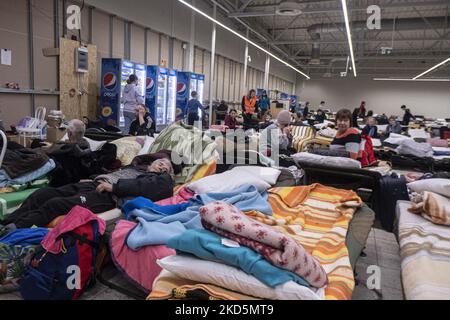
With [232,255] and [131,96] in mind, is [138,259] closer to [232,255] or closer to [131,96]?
[232,255]

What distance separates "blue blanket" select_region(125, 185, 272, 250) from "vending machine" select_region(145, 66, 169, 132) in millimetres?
6578

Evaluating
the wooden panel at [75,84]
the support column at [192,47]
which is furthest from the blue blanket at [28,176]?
the support column at [192,47]

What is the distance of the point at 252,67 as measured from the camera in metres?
18.6

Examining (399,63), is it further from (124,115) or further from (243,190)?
(243,190)

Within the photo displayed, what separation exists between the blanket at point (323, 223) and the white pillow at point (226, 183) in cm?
14

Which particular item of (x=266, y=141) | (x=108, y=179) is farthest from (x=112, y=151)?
(x=266, y=141)

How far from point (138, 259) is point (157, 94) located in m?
8.08

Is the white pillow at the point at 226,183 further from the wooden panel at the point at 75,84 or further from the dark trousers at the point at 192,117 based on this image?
the dark trousers at the point at 192,117

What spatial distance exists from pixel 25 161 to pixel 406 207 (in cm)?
344

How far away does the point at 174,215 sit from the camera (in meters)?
2.43

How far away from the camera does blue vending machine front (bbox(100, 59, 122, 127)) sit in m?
8.20

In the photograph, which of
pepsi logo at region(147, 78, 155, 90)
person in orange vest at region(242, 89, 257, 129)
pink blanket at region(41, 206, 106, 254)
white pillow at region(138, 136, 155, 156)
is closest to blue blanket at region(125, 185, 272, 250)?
pink blanket at region(41, 206, 106, 254)

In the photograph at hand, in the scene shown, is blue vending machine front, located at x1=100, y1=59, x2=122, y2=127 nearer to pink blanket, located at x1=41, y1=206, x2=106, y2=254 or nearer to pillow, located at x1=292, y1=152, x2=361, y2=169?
pillow, located at x1=292, y1=152, x2=361, y2=169

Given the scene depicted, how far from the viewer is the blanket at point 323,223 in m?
1.74
